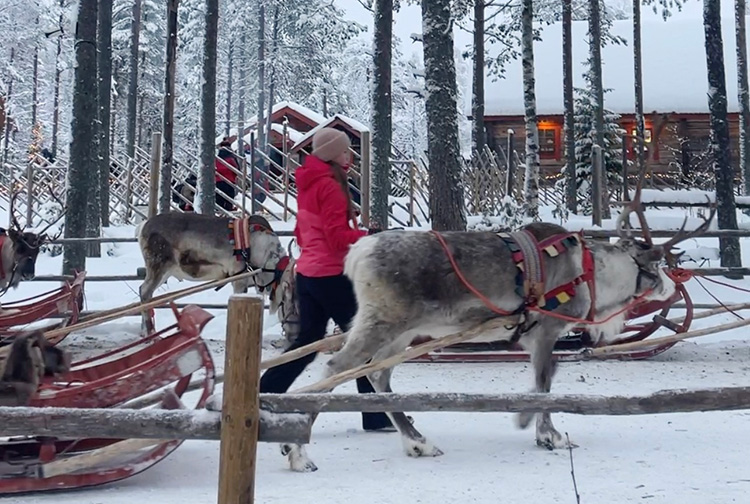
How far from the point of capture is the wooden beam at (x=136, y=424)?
128 inches

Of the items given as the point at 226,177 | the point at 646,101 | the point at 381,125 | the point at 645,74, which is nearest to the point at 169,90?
the point at 381,125

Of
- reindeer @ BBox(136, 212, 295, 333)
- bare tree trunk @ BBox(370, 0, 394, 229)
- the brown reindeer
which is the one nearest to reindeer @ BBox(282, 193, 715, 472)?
the brown reindeer

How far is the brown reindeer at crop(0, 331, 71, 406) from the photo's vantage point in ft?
13.7

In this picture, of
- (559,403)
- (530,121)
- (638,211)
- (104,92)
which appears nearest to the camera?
(559,403)

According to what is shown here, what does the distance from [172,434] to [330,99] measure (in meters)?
41.8

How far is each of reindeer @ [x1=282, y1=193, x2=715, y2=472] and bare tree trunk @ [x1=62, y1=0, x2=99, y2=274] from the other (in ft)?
24.3

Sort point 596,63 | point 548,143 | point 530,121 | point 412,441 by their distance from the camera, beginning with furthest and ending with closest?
point 548,143 → point 596,63 → point 530,121 → point 412,441

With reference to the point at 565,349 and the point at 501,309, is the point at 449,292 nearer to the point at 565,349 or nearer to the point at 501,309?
the point at 501,309

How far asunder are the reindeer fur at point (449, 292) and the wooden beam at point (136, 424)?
4.73 ft

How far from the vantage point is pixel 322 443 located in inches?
210

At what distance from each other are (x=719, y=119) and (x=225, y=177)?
11.0 meters

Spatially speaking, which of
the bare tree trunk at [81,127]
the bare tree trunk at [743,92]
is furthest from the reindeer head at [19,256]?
the bare tree trunk at [743,92]

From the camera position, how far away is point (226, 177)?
763 inches

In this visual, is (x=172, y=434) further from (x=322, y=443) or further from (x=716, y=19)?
(x=716, y=19)
